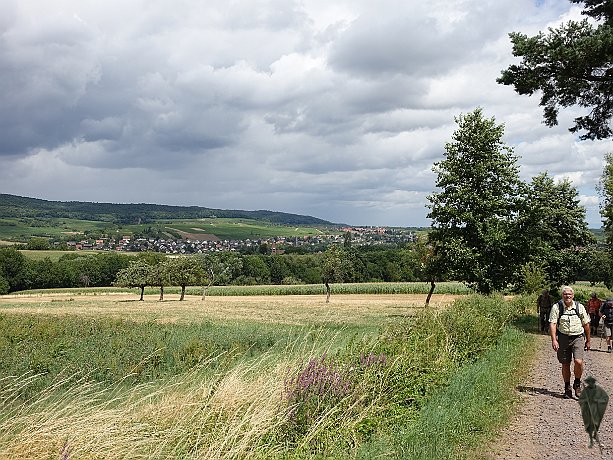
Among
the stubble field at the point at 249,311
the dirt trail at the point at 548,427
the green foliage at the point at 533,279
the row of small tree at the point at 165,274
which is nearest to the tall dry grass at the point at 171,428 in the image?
the dirt trail at the point at 548,427

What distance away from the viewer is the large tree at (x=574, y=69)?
1419cm

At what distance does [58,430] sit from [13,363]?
31.4 ft

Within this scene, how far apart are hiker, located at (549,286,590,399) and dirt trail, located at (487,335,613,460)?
501 mm

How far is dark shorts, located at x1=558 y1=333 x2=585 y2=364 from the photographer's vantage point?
993cm

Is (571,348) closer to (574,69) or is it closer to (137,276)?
(574,69)

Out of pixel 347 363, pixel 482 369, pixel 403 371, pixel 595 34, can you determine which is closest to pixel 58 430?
pixel 347 363

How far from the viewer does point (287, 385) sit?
295 inches

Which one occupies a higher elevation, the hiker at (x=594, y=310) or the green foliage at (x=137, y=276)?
the hiker at (x=594, y=310)

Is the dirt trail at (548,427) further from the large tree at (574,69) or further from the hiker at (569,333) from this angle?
the large tree at (574,69)

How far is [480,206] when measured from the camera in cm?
2533

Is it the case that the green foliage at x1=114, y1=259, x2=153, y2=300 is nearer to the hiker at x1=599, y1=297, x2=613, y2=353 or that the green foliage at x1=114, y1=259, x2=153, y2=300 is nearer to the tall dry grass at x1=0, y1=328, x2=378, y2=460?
the hiker at x1=599, y1=297, x2=613, y2=353

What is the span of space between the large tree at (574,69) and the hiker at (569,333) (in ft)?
24.7

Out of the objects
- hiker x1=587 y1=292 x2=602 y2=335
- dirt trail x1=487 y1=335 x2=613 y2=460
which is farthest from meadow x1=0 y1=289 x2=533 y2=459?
hiker x1=587 y1=292 x2=602 y2=335

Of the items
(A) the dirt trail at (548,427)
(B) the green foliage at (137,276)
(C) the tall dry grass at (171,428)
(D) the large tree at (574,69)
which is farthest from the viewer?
(B) the green foliage at (137,276)
